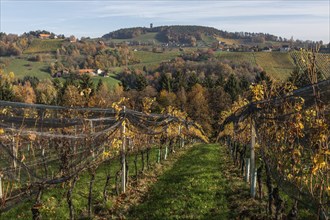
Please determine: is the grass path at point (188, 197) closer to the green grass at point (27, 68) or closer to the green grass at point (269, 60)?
the green grass at point (269, 60)

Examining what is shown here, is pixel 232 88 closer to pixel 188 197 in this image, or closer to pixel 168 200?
pixel 188 197

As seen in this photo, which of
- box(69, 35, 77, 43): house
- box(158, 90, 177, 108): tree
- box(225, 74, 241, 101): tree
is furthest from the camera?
box(69, 35, 77, 43): house

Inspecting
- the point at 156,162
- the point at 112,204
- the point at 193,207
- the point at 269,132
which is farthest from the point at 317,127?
the point at 156,162

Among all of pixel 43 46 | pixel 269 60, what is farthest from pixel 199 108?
pixel 43 46

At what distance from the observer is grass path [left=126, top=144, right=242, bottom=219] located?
9172mm

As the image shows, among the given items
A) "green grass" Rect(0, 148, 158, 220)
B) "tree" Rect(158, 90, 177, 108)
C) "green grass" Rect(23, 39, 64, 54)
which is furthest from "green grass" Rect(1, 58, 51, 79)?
"green grass" Rect(0, 148, 158, 220)

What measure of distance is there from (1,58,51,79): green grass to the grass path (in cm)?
8712

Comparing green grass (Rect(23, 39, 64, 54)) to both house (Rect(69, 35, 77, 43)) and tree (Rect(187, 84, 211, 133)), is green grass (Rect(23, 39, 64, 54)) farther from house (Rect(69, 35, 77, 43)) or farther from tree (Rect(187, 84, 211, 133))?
tree (Rect(187, 84, 211, 133))

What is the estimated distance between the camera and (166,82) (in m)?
67.9

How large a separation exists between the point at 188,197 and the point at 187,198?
0.38 ft

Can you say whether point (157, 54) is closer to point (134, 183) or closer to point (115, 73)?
point (115, 73)

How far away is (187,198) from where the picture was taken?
10.3m

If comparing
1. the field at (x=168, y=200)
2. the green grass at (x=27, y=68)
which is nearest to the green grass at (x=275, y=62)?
the green grass at (x=27, y=68)

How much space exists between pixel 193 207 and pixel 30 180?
4528mm
